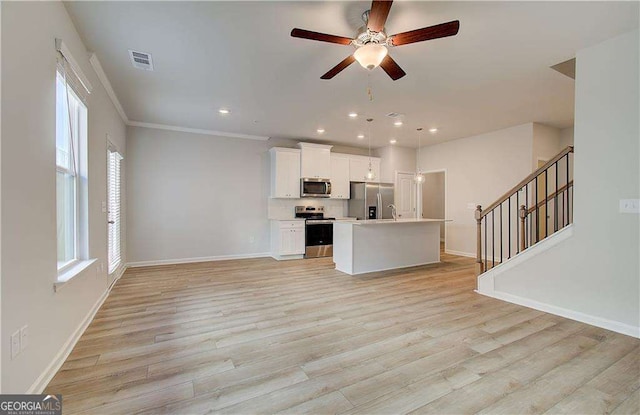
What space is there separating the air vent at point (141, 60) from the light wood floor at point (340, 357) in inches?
108

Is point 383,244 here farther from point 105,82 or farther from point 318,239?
point 105,82

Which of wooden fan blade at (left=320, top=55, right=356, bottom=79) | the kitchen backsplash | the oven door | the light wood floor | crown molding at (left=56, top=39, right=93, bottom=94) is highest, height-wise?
wooden fan blade at (left=320, top=55, right=356, bottom=79)

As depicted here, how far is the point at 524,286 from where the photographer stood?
3.46 meters

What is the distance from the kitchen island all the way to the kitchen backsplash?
188 centimetres

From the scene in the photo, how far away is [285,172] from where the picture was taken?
21.3 ft

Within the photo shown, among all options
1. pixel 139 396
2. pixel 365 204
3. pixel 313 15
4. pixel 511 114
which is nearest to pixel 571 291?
pixel 511 114

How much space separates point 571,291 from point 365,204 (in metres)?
4.45

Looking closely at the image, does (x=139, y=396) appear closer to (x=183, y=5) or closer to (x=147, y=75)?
(x=183, y=5)

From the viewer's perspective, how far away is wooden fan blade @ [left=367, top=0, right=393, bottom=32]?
1.90 m

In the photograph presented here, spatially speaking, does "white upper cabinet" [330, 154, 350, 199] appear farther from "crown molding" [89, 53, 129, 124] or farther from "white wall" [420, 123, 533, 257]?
"crown molding" [89, 53, 129, 124]

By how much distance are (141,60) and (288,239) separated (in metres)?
4.09

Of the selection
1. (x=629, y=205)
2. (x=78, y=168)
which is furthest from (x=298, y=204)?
(x=629, y=205)

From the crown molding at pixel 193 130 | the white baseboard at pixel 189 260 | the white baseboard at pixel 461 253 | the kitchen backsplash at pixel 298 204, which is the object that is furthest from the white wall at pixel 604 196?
the crown molding at pixel 193 130

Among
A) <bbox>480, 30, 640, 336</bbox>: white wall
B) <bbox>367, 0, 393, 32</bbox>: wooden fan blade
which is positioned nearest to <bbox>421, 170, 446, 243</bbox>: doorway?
<bbox>480, 30, 640, 336</bbox>: white wall
